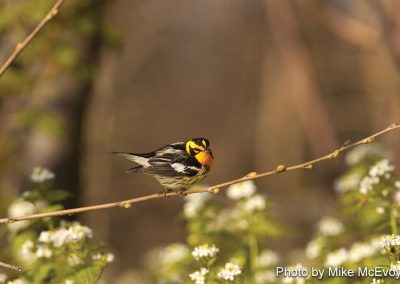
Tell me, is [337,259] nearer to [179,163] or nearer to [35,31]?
[179,163]

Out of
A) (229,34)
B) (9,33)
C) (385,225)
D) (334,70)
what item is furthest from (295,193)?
(385,225)

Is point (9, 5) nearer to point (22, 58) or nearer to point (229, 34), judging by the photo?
point (22, 58)

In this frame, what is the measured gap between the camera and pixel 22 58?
7250 millimetres

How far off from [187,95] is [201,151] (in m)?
17.4

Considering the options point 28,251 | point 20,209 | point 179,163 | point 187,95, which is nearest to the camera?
point 179,163

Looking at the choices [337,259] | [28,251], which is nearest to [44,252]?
[28,251]

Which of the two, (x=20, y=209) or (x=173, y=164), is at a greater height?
(x=20, y=209)

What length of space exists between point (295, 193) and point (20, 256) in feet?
34.7

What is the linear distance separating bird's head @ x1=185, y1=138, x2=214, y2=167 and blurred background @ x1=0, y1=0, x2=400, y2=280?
2.08 m

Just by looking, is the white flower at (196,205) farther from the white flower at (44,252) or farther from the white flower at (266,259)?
the white flower at (44,252)

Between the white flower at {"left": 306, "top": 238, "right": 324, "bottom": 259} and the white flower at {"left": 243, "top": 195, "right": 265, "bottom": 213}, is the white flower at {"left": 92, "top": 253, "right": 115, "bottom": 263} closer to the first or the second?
the white flower at {"left": 243, "top": 195, "right": 265, "bottom": 213}

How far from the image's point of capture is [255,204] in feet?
17.8

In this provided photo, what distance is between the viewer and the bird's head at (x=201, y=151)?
13.6ft

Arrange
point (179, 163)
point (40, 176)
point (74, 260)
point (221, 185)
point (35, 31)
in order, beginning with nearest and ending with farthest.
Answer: point (221, 185) < point (35, 31) < point (179, 163) < point (74, 260) < point (40, 176)
